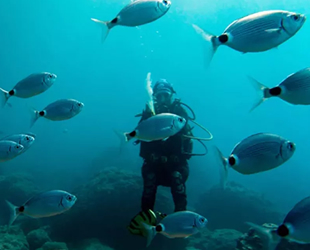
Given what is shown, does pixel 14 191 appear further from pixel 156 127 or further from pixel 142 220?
pixel 156 127

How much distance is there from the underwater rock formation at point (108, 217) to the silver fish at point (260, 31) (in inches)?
263

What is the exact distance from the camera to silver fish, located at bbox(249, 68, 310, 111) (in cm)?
247

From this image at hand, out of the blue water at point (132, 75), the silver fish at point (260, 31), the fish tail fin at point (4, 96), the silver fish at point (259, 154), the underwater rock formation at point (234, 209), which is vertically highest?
the blue water at point (132, 75)

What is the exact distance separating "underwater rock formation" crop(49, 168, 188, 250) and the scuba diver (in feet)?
8.91

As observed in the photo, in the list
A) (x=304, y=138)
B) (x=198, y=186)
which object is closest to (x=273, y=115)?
(x=304, y=138)

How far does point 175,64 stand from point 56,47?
4427 cm

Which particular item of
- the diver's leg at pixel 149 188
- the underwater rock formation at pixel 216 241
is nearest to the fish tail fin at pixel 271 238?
the diver's leg at pixel 149 188

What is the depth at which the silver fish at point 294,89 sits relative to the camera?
8.09ft

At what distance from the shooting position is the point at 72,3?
53.1m

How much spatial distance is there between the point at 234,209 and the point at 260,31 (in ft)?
43.5

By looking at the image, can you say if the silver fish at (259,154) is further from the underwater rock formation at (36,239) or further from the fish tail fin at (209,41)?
the underwater rock formation at (36,239)

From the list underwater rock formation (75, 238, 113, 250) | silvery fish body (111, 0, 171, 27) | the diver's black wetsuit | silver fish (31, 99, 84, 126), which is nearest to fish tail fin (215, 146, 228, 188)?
silvery fish body (111, 0, 171, 27)

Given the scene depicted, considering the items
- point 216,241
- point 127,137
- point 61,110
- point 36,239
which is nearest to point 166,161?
point 127,137

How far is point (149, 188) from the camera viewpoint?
560 cm
